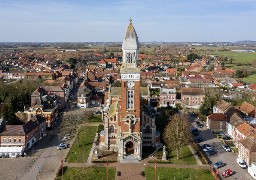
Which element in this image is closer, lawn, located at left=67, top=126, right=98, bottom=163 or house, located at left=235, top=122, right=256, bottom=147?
lawn, located at left=67, top=126, right=98, bottom=163

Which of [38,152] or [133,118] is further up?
[133,118]

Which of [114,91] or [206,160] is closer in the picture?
Result: [206,160]

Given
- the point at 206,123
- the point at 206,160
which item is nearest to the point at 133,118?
the point at 206,160

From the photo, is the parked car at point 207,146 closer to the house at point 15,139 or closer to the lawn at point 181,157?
the lawn at point 181,157

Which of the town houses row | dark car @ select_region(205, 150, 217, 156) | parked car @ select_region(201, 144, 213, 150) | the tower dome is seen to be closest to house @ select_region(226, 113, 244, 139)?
parked car @ select_region(201, 144, 213, 150)

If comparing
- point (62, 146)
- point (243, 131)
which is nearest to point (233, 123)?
point (243, 131)

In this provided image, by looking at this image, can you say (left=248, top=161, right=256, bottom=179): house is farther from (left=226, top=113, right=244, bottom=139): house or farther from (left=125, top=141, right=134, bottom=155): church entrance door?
(left=125, top=141, right=134, bottom=155): church entrance door

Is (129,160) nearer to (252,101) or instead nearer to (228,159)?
(228,159)

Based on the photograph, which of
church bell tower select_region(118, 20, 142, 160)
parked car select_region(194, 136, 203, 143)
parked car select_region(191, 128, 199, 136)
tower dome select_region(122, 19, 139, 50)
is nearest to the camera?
tower dome select_region(122, 19, 139, 50)

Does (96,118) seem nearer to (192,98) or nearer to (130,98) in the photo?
(130,98)
